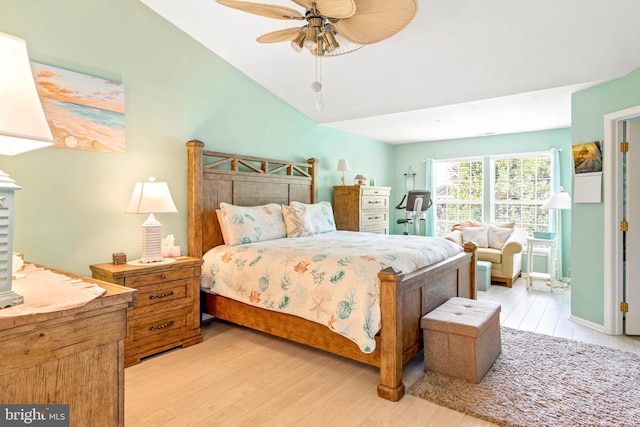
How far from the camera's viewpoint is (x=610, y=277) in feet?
11.0

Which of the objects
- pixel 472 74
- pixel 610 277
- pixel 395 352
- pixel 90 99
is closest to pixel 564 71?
pixel 472 74

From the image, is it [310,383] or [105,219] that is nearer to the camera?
[310,383]

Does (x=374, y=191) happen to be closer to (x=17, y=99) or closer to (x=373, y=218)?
(x=373, y=218)

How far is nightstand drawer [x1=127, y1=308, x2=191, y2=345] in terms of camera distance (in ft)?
9.06

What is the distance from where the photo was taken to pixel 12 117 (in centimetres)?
94

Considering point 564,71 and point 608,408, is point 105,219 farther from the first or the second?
point 564,71

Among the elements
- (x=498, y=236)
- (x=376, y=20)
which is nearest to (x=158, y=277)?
(x=376, y=20)

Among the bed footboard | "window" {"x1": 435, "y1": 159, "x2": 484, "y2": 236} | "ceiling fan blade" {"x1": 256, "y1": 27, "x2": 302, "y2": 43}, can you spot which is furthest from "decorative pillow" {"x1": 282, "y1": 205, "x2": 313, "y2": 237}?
"window" {"x1": 435, "y1": 159, "x2": 484, "y2": 236}

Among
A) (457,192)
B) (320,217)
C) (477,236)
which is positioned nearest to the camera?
(320,217)

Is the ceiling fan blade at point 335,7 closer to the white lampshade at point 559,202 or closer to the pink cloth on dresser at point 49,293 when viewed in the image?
the pink cloth on dresser at point 49,293

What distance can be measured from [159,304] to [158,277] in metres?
0.22

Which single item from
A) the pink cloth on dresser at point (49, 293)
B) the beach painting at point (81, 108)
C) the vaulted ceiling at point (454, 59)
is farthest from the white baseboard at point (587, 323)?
the beach painting at point (81, 108)

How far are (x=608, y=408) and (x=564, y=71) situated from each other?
2717 millimetres

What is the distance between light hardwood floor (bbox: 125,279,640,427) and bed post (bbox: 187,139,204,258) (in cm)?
86
